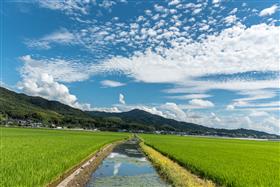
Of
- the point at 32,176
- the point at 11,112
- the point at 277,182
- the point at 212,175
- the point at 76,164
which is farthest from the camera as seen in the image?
the point at 11,112

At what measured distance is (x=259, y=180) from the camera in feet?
48.1

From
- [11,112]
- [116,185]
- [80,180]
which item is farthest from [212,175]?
[11,112]

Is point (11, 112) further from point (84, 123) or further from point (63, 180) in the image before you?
point (63, 180)

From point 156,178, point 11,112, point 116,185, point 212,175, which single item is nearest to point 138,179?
point 156,178

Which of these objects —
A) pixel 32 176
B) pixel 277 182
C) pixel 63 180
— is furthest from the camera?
pixel 63 180

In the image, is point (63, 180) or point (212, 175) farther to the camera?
point (212, 175)

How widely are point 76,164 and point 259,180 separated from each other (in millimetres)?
12690

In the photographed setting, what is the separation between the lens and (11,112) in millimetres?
177000

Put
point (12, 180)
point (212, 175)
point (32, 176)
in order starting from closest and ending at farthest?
point (12, 180) < point (32, 176) < point (212, 175)

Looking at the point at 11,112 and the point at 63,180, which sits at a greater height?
the point at 11,112

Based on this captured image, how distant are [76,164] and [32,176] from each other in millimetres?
9599

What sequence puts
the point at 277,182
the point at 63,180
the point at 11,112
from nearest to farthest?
the point at 277,182 → the point at 63,180 → the point at 11,112

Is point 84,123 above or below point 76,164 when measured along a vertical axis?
above

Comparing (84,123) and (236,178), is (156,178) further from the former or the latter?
(84,123)
